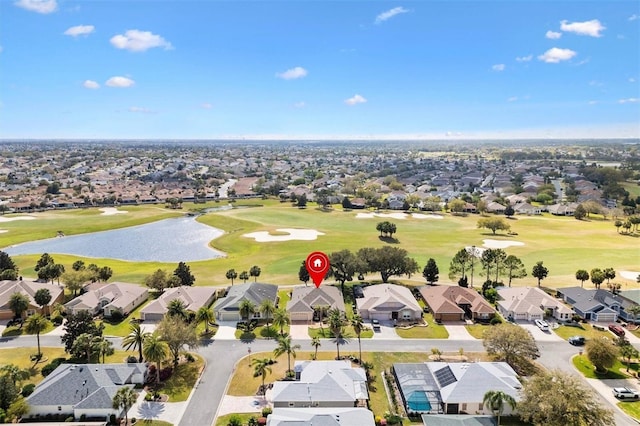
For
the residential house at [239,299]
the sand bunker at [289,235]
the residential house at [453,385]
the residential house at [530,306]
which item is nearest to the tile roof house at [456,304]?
the residential house at [530,306]

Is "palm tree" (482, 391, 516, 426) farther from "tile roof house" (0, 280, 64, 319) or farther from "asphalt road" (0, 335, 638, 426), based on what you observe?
"tile roof house" (0, 280, 64, 319)

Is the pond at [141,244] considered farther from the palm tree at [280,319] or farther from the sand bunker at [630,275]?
the sand bunker at [630,275]

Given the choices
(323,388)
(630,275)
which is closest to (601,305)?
(630,275)

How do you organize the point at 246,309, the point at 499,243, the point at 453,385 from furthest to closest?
the point at 499,243, the point at 246,309, the point at 453,385

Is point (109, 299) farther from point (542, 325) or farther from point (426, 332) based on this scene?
point (542, 325)

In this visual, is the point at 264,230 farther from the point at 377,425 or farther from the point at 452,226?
the point at 377,425
